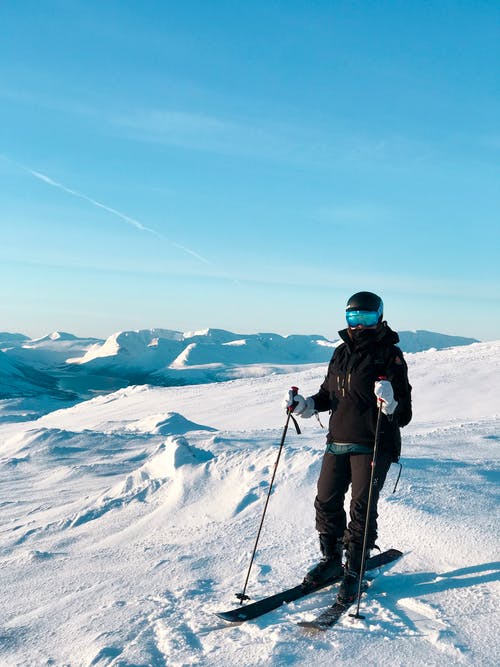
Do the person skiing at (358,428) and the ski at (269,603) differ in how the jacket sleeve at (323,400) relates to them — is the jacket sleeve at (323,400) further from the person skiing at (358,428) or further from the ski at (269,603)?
the ski at (269,603)

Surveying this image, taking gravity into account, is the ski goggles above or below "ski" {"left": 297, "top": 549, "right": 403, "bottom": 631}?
above

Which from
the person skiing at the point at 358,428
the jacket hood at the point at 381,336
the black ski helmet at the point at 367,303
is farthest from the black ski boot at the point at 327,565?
the black ski helmet at the point at 367,303

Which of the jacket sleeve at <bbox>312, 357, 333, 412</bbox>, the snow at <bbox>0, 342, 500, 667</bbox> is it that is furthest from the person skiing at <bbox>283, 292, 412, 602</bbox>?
the snow at <bbox>0, 342, 500, 667</bbox>

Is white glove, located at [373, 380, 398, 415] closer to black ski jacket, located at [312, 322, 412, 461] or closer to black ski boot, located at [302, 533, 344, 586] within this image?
black ski jacket, located at [312, 322, 412, 461]

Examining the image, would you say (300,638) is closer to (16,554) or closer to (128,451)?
(16,554)

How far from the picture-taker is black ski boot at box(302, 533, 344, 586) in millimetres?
4301

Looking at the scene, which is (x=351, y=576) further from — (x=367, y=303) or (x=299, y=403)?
(x=367, y=303)

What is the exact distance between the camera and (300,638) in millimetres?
3549

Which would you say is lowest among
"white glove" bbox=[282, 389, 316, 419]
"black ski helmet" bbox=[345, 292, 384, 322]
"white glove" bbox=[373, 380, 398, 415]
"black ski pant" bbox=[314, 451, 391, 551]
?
"black ski pant" bbox=[314, 451, 391, 551]

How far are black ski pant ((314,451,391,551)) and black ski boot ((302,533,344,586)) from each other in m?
0.06

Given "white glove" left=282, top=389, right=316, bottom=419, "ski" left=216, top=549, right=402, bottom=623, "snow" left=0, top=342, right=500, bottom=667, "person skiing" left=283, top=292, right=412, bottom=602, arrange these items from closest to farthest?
"snow" left=0, top=342, right=500, bottom=667
"ski" left=216, top=549, right=402, bottom=623
"person skiing" left=283, top=292, right=412, bottom=602
"white glove" left=282, top=389, right=316, bottom=419

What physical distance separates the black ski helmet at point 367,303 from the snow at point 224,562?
2.25 metres

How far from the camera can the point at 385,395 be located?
4090 mm

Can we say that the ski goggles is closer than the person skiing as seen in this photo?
No
